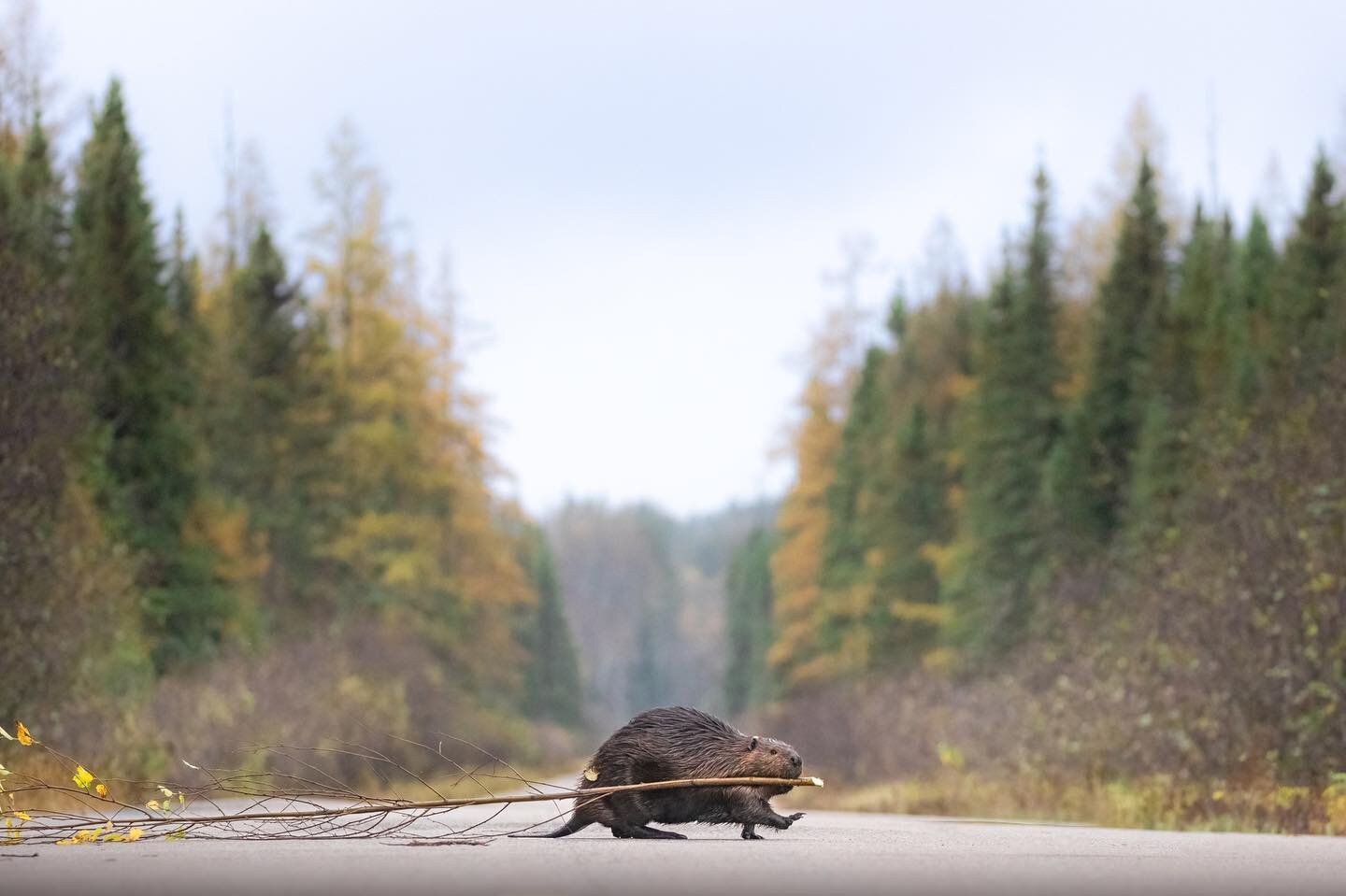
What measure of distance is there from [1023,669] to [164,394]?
2003cm

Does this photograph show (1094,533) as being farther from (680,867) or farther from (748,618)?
(748,618)

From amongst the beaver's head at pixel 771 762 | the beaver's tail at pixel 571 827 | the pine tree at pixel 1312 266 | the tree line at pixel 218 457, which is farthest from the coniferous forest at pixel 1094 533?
the tree line at pixel 218 457

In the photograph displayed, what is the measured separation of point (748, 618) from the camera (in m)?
119

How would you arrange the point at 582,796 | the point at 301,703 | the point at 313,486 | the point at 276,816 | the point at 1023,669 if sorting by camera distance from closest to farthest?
the point at 276,816, the point at 582,796, the point at 301,703, the point at 1023,669, the point at 313,486

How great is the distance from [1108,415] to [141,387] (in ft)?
79.3

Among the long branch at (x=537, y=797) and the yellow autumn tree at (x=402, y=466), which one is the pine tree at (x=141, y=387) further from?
the long branch at (x=537, y=797)

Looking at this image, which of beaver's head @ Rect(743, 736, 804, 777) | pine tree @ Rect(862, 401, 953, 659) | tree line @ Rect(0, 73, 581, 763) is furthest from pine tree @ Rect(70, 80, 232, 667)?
beaver's head @ Rect(743, 736, 804, 777)

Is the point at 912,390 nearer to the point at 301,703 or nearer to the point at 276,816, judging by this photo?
the point at 301,703

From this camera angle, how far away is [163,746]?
23266 millimetres

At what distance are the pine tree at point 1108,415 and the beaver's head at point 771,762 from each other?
34.8 metres

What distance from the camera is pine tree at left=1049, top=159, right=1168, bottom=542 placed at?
45.2 metres

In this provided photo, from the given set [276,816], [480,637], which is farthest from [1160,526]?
[276,816]

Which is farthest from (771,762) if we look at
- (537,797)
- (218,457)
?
(218,457)

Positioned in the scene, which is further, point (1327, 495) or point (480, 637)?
point (480, 637)
